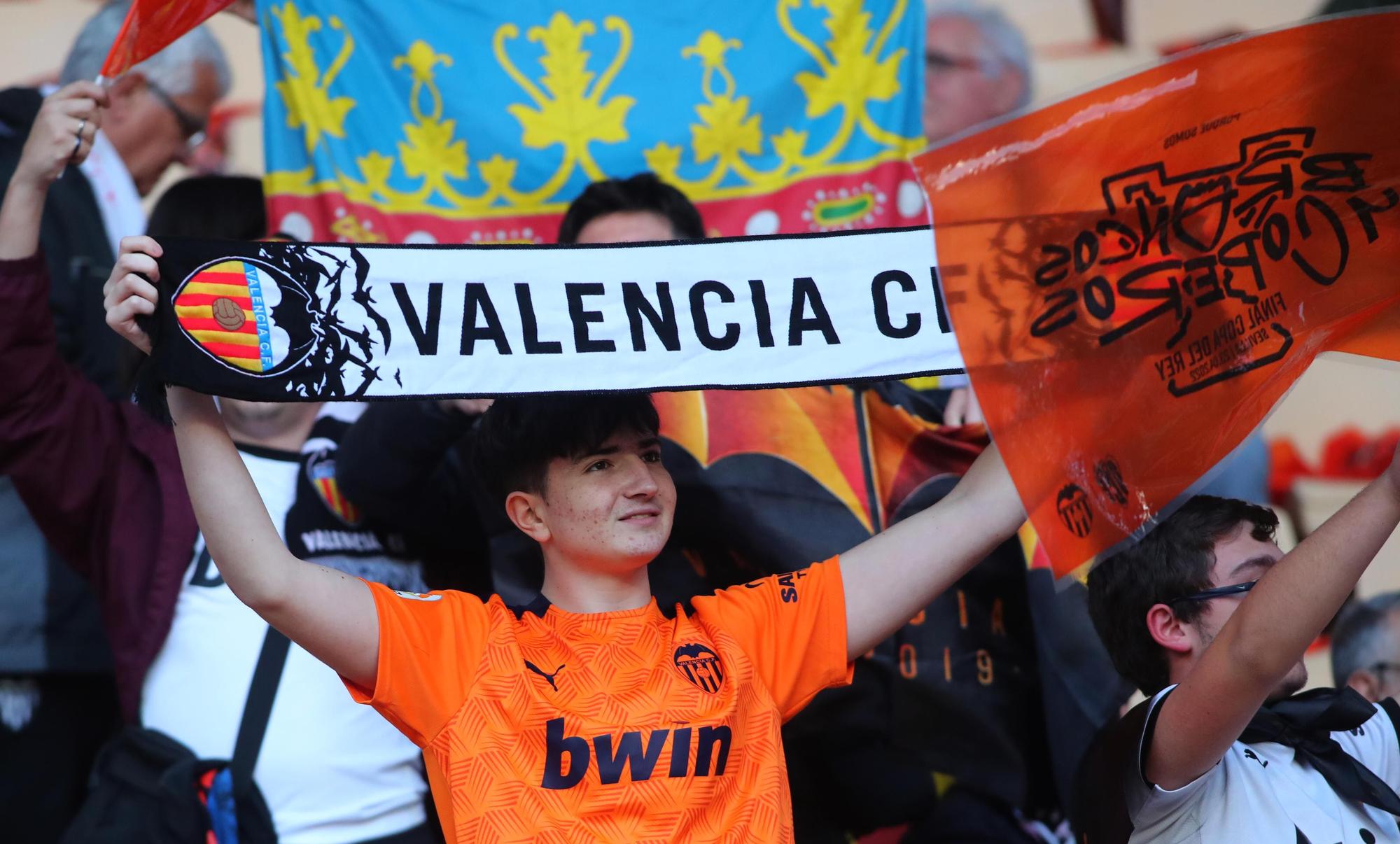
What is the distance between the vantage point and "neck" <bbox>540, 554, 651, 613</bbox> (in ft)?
6.88

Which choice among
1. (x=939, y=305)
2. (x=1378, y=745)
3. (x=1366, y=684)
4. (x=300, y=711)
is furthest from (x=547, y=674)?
(x=1366, y=684)

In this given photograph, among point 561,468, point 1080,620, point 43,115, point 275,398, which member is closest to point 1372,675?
point 1080,620

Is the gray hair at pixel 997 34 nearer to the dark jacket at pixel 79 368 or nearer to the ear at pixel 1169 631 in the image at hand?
the ear at pixel 1169 631

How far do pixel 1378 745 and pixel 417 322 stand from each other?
5.40ft

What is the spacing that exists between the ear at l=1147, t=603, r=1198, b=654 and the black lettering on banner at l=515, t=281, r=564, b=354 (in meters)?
0.98

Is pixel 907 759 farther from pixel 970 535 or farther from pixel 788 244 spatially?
pixel 788 244

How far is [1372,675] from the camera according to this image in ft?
9.17

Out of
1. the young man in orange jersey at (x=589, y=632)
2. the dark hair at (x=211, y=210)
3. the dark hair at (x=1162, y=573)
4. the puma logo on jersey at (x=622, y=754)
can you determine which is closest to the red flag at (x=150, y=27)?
the dark hair at (x=211, y=210)

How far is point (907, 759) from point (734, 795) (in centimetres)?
80

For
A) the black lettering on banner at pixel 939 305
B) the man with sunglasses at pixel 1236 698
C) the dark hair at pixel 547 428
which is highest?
the black lettering on banner at pixel 939 305

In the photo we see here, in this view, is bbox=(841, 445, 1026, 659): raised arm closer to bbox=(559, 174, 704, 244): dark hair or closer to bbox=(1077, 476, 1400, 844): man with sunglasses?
bbox=(1077, 476, 1400, 844): man with sunglasses

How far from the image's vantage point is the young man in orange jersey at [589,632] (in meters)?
1.86

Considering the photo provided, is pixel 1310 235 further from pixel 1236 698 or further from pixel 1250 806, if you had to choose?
pixel 1250 806

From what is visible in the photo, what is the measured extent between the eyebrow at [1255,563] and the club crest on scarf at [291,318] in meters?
1.28
